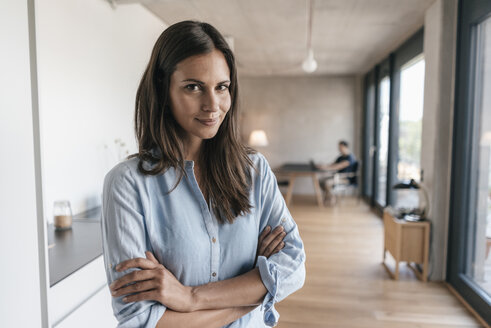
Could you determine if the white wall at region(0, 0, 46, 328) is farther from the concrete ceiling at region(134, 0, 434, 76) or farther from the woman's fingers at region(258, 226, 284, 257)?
the concrete ceiling at region(134, 0, 434, 76)

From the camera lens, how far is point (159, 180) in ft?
3.25

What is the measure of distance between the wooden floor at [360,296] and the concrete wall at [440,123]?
15.5 inches

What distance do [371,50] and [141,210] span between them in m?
5.79

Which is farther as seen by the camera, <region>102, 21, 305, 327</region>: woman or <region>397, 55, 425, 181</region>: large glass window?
<region>397, 55, 425, 181</region>: large glass window

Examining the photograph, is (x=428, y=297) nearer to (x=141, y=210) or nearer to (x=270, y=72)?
(x=141, y=210)

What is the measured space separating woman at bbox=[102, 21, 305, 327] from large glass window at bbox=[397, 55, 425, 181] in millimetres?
3961

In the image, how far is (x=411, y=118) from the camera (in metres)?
4.93

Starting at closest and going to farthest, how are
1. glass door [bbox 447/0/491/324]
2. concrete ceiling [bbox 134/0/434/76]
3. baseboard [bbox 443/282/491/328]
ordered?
baseboard [bbox 443/282/491/328], glass door [bbox 447/0/491/324], concrete ceiling [bbox 134/0/434/76]

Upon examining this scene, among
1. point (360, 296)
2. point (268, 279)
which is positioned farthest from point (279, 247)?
point (360, 296)

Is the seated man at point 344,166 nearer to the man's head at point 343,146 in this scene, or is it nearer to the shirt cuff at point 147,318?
the man's head at point 343,146

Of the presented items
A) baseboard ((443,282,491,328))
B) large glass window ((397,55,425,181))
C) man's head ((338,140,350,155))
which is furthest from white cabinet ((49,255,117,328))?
man's head ((338,140,350,155))

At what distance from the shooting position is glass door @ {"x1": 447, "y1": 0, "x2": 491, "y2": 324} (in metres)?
2.89

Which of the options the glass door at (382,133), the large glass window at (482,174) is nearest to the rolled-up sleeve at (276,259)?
the large glass window at (482,174)

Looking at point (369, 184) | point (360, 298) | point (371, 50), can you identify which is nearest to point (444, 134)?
point (360, 298)
